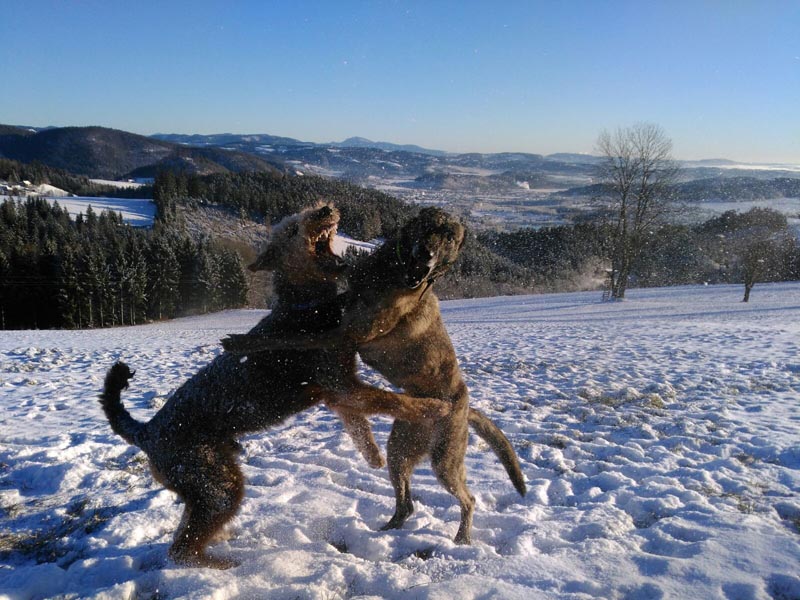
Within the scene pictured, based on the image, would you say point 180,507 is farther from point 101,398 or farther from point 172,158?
point 172,158

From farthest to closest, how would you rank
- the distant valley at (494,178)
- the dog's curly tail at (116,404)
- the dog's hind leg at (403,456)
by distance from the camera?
the distant valley at (494,178) → the dog's hind leg at (403,456) → the dog's curly tail at (116,404)

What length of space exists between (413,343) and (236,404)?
1.27 meters

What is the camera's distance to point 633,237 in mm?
26172

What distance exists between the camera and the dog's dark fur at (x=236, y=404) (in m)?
2.92

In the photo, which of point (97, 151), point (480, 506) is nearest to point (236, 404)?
point (480, 506)

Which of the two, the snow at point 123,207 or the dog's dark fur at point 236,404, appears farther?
the snow at point 123,207

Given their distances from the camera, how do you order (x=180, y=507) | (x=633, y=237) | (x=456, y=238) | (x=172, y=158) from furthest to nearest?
1. (x=172, y=158)
2. (x=633, y=237)
3. (x=180, y=507)
4. (x=456, y=238)

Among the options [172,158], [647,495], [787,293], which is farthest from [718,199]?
[172,158]

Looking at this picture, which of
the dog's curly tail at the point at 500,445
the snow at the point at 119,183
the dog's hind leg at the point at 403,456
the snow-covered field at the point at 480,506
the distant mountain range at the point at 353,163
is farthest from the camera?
the snow at the point at 119,183

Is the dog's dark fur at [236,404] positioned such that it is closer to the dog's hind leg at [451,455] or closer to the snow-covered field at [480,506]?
the dog's hind leg at [451,455]

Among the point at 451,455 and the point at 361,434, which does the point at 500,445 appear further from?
the point at 361,434

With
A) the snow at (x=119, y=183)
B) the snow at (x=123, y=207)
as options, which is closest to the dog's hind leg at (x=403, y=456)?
the snow at (x=123, y=207)

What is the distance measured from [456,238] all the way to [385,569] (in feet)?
7.46

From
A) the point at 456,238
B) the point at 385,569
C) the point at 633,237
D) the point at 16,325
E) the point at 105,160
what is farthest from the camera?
the point at 105,160
